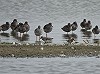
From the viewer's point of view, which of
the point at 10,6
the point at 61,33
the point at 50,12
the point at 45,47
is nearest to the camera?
the point at 45,47

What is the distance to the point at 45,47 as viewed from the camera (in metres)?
30.4

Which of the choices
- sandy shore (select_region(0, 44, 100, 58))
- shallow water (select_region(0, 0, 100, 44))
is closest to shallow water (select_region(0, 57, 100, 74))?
sandy shore (select_region(0, 44, 100, 58))

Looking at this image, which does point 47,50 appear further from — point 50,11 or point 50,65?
point 50,11

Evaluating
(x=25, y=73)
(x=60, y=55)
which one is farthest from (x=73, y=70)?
(x=60, y=55)

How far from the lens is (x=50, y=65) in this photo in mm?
25016

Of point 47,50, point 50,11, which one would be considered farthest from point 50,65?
point 50,11

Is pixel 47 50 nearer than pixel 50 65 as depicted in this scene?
No

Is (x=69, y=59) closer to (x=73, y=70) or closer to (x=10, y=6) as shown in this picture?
(x=73, y=70)

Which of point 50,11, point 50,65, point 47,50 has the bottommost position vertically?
point 50,65

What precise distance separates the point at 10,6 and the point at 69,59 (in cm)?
4579

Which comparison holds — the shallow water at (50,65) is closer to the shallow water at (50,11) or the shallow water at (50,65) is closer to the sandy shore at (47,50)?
the sandy shore at (47,50)

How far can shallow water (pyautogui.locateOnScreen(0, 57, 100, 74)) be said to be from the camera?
2322cm

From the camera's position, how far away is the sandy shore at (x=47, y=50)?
28078 mm

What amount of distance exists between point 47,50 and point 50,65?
441cm
